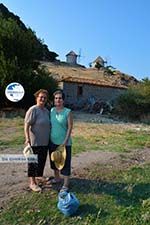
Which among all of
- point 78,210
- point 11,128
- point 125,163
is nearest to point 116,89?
point 11,128

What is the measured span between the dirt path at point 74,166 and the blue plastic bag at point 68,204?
3.23 ft

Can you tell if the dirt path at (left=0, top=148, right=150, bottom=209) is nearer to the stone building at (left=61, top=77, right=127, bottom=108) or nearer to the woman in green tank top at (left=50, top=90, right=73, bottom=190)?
the woman in green tank top at (left=50, top=90, right=73, bottom=190)

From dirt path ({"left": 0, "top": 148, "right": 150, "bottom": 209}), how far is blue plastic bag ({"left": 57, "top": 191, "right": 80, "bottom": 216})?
985mm

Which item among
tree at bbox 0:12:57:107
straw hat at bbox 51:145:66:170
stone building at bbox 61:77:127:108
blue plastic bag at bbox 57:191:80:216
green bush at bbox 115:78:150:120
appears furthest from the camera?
stone building at bbox 61:77:127:108

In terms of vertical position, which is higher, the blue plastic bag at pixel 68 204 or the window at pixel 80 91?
the window at pixel 80 91

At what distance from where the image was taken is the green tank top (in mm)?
7792

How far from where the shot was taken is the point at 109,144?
14.0m

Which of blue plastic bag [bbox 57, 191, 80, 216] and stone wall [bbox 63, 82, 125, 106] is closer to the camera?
blue plastic bag [bbox 57, 191, 80, 216]

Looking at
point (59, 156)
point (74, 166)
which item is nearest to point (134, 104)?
point (74, 166)

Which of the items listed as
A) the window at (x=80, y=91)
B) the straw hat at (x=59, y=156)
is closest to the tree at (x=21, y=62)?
the window at (x=80, y=91)

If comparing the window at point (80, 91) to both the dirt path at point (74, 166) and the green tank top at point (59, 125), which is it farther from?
the green tank top at point (59, 125)

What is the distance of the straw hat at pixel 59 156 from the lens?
768cm

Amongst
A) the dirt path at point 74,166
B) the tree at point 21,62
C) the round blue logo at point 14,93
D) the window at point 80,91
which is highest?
the tree at point 21,62

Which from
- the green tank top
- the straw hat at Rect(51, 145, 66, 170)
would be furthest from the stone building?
the straw hat at Rect(51, 145, 66, 170)
